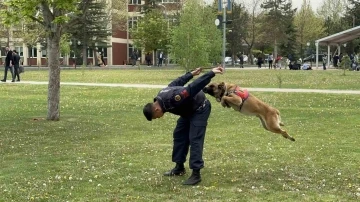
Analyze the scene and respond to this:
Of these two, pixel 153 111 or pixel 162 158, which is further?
pixel 162 158

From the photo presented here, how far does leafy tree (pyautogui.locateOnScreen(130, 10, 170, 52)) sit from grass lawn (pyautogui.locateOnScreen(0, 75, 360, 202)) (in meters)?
44.1

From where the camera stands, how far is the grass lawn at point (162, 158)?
6230 mm

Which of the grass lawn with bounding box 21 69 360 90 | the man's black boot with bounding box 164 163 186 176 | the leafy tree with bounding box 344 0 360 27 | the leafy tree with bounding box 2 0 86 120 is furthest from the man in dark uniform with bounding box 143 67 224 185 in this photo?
the leafy tree with bounding box 344 0 360 27

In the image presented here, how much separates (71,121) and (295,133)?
5.71 meters

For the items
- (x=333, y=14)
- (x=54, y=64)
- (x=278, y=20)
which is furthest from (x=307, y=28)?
(x=54, y=64)

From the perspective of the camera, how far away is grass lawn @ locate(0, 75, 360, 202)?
6.23m

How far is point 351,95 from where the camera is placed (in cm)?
1902

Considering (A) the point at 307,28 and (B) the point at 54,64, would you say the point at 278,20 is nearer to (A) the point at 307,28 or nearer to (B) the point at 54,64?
(A) the point at 307,28

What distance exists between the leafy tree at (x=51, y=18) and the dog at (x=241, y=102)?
5934mm

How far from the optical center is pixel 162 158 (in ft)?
27.6

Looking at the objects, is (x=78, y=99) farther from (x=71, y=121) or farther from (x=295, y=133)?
(x=295, y=133)

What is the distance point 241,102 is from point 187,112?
726 millimetres

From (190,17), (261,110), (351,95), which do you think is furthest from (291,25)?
(261,110)

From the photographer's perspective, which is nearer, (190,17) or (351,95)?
(351,95)
